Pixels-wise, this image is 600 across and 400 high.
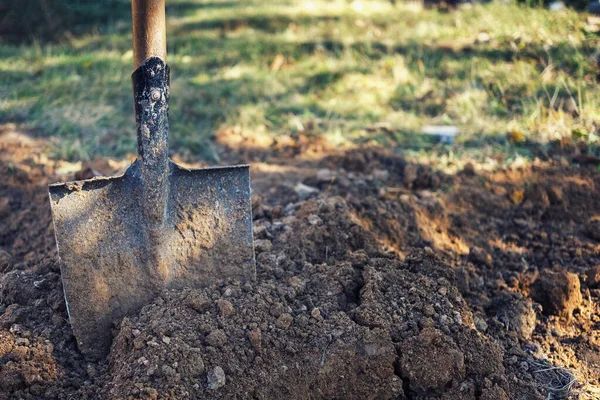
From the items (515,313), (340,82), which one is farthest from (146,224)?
(340,82)

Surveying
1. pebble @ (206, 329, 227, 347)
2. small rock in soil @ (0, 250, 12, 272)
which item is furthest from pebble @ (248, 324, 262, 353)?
small rock in soil @ (0, 250, 12, 272)

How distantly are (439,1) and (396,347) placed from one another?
5.88 m

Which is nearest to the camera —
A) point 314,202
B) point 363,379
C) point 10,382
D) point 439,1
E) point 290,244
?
point 10,382

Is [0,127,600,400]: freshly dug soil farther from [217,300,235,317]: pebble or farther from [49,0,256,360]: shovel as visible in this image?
[49,0,256,360]: shovel

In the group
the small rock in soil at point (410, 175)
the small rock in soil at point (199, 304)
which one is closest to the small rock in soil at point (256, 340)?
the small rock in soil at point (199, 304)

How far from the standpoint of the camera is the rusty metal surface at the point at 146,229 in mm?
2609

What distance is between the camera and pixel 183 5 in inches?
308

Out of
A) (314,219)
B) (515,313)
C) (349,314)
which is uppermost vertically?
(314,219)

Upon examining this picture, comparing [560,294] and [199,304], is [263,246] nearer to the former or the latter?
[199,304]

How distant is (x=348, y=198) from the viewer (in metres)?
3.70

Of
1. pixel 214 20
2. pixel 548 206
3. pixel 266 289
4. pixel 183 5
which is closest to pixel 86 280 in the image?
pixel 266 289

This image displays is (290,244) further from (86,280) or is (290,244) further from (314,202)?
(86,280)

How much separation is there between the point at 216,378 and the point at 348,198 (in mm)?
1592

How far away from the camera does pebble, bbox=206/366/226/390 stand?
7.79 ft
